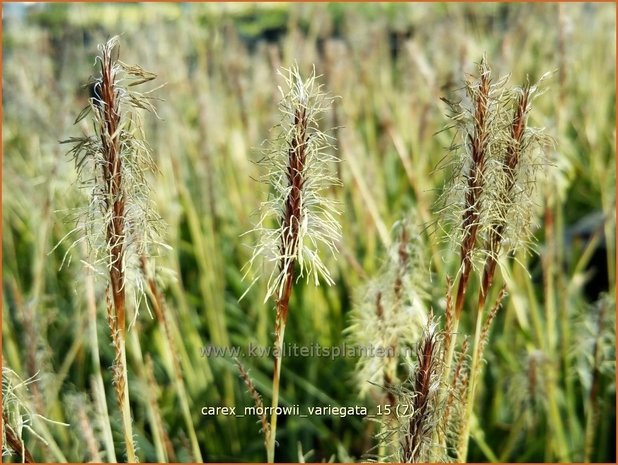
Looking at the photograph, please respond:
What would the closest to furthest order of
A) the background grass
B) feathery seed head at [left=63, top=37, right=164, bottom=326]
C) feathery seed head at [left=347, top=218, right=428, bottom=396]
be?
feathery seed head at [left=63, top=37, right=164, bottom=326]
feathery seed head at [left=347, top=218, right=428, bottom=396]
the background grass

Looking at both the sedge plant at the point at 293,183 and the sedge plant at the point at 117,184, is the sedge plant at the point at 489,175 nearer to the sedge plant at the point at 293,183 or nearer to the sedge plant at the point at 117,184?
the sedge plant at the point at 293,183

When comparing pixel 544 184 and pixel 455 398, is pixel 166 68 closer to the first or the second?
pixel 544 184

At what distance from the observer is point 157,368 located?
5.26 feet

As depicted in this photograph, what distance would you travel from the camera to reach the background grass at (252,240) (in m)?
1.27

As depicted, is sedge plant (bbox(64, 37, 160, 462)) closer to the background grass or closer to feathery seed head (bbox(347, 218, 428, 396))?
the background grass

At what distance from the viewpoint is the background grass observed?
1266mm

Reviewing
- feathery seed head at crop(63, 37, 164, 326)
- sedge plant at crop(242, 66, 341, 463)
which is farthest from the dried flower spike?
feathery seed head at crop(63, 37, 164, 326)

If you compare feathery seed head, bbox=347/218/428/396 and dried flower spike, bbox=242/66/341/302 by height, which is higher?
dried flower spike, bbox=242/66/341/302

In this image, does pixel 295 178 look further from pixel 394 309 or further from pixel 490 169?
pixel 394 309

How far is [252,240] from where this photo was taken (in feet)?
4.90

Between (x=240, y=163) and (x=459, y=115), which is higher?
(x=240, y=163)

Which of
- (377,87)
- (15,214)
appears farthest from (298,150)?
(377,87)

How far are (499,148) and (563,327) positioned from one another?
944 mm

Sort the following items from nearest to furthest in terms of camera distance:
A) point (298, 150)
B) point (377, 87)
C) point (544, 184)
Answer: point (298, 150) → point (544, 184) → point (377, 87)
